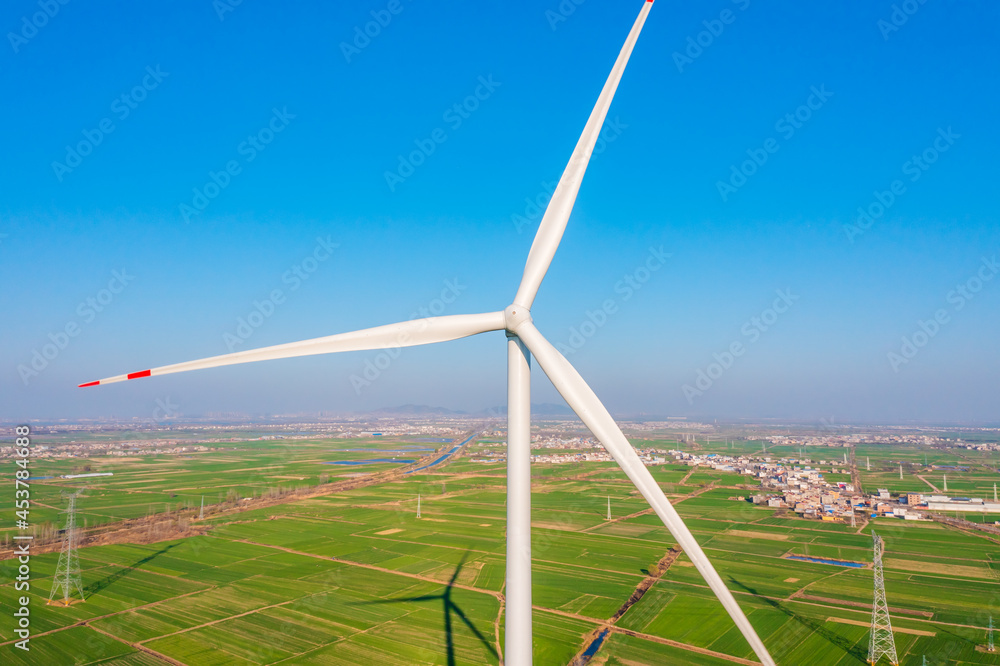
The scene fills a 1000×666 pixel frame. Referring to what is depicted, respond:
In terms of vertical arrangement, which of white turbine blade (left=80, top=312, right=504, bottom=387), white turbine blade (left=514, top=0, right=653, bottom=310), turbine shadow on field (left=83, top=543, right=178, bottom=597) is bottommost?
turbine shadow on field (left=83, top=543, right=178, bottom=597)

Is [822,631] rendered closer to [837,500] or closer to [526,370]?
[526,370]

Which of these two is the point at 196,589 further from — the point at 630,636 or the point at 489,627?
the point at 630,636

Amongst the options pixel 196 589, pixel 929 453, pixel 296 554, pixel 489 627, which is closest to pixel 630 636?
pixel 489 627

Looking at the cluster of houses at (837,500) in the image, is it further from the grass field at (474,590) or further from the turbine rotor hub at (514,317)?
the turbine rotor hub at (514,317)

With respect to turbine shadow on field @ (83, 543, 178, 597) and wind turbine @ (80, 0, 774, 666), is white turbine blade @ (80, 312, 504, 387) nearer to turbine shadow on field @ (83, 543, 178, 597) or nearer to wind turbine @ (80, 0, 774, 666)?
wind turbine @ (80, 0, 774, 666)

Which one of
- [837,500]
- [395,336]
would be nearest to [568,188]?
[395,336]

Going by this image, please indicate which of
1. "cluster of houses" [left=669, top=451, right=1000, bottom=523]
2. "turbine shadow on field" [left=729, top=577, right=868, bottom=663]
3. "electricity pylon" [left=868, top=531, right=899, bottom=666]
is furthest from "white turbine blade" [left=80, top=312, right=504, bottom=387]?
"cluster of houses" [left=669, top=451, right=1000, bottom=523]

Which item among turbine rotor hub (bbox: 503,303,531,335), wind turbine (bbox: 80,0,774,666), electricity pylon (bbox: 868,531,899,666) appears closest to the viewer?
wind turbine (bbox: 80,0,774,666)
